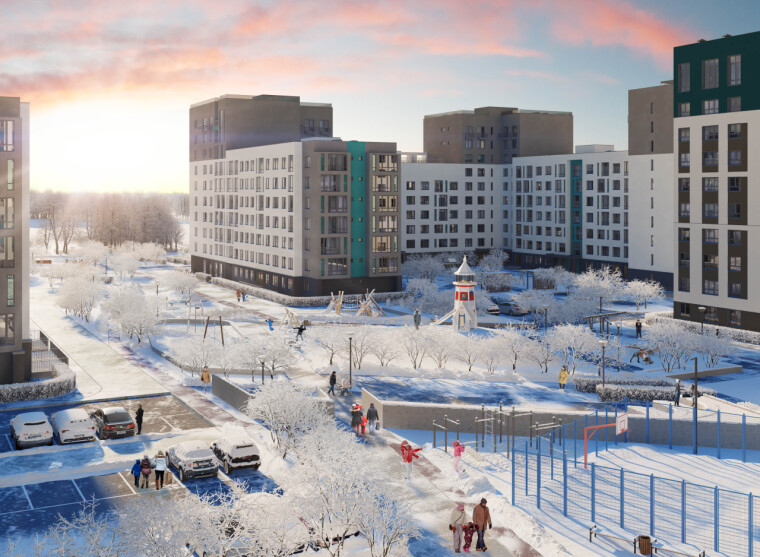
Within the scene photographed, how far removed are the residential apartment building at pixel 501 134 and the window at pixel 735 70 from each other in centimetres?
7738

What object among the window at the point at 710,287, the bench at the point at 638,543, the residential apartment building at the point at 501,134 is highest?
the residential apartment building at the point at 501,134

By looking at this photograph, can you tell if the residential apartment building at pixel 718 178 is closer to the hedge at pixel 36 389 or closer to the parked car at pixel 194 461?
the parked car at pixel 194 461

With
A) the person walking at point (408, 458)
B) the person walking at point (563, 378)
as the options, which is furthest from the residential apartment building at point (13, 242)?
the person walking at point (563, 378)

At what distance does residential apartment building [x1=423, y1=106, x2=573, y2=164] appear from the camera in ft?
490

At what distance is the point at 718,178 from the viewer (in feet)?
236

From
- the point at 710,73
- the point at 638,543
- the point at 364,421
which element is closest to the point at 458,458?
the point at 364,421

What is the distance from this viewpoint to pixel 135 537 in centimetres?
2141

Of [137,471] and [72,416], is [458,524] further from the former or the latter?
[72,416]

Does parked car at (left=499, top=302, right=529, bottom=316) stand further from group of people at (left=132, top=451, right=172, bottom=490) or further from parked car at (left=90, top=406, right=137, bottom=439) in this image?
group of people at (left=132, top=451, right=172, bottom=490)

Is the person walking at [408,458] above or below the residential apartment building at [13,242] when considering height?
below

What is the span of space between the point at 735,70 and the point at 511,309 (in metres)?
31.1

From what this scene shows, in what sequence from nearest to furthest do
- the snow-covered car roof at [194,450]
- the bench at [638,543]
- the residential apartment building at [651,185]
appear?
the bench at [638,543]
the snow-covered car roof at [194,450]
the residential apartment building at [651,185]

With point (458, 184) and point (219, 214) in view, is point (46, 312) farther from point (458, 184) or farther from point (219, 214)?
point (458, 184)

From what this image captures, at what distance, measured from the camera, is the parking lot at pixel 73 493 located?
102 ft
